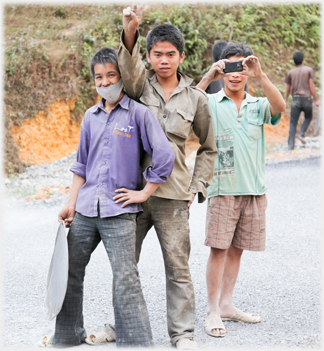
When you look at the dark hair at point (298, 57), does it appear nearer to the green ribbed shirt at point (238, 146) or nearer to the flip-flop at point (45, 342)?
the green ribbed shirt at point (238, 146)

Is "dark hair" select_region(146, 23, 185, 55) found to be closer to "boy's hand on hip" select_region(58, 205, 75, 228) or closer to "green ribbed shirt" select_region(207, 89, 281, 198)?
"green ribbed shirt" select_region(207, 89, 281, 198)

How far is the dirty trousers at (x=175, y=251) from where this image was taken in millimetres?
2812

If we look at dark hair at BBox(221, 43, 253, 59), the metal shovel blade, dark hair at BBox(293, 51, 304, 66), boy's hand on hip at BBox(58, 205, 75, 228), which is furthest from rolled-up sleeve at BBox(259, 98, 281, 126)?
dark hair at BBox(293, 51, 304, 66)

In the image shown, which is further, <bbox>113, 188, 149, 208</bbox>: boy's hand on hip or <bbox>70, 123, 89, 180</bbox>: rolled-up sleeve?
<bbox>70, 123, 89, 180</bbox>: rolled-up sleeve

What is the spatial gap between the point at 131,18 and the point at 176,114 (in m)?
0.62

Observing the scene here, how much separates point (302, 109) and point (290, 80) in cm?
69

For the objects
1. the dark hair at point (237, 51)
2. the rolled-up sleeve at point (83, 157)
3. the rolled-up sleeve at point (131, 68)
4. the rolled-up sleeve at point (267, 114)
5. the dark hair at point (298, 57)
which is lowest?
the rolled-up sleeve at point (83, 157)

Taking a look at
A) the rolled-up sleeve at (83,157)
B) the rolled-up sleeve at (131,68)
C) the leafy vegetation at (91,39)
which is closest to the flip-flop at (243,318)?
the rolled-up sleeve at (83,157)

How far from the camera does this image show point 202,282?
408 centimetres

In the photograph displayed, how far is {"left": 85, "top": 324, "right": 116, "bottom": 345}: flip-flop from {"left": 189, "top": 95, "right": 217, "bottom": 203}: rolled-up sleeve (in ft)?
3.41

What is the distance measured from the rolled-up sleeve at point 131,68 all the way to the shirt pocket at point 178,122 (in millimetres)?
282

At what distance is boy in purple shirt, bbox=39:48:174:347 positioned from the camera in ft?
8.56

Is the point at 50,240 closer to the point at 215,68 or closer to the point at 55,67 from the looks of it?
the point at 215,68

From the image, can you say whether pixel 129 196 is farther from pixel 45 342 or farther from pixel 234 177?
pixel 45 342
